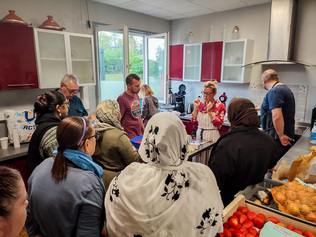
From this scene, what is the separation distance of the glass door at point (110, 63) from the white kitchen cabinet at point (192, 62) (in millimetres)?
1566

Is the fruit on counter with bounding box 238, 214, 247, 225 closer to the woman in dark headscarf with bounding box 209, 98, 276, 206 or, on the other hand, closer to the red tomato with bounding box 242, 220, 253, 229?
the red tomato with bounding box 242, 220, 253, 229

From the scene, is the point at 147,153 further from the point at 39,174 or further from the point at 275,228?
the point at 275,228

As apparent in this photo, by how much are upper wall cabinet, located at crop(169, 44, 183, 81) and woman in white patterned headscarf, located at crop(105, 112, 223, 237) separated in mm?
3854

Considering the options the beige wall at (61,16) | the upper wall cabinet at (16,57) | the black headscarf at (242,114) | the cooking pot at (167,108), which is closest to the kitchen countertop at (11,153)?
the beige wall at (61,16)

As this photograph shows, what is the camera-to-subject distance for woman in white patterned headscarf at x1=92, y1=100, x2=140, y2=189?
150 centimetres

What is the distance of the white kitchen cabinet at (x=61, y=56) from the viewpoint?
2758 millimetres

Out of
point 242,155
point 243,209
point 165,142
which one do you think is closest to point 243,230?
point 243,209

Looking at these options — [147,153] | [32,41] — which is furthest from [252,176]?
[32,41]

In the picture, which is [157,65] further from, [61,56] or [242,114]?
[242,114]

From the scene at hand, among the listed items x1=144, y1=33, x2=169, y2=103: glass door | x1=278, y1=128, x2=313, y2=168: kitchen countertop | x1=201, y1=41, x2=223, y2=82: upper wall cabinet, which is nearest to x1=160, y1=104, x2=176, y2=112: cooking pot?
x1=144, y1=33, x2=169, y2=103: glass door

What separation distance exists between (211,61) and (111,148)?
323 cm

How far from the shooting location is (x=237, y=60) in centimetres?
389

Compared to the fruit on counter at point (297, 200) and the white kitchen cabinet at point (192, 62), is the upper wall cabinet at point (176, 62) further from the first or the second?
the fruit on counter at point (297, 200)

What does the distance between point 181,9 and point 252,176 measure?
11.5 feet
